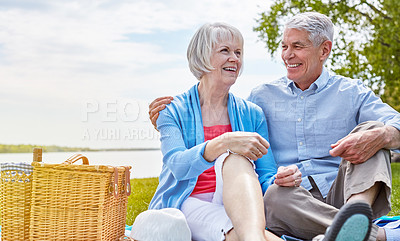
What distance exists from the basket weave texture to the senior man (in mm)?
831

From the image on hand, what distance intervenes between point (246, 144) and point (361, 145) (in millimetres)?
616

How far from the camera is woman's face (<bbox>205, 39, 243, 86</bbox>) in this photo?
2.76m

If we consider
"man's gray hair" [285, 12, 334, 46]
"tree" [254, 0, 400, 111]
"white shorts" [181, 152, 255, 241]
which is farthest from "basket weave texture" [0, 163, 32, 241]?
"tree" [254, 0, 400, 111]

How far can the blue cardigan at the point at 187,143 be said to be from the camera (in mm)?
2432

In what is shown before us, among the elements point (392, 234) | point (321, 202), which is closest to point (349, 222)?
point (321, 202)

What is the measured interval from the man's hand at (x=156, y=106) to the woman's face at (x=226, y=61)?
0.31 meters

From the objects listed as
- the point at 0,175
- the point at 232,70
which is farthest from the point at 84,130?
the point at 232,70

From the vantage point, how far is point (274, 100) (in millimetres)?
3084

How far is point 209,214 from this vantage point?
7.92 feet

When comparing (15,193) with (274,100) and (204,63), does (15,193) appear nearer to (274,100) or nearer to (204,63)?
(204,63)

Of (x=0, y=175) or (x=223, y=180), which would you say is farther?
(x=0, y=175)

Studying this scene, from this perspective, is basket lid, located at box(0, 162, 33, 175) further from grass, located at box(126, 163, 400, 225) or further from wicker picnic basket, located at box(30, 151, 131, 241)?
grass, located at box(126, 163, 400, 225)

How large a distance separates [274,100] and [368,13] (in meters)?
11.1

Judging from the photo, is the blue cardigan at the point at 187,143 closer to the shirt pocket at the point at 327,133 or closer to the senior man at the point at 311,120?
the senior man at the point at 311,120
